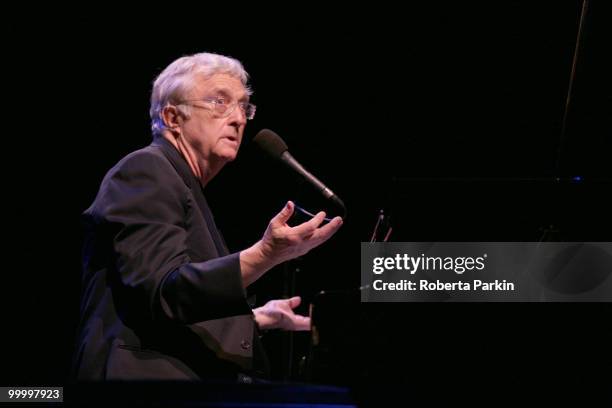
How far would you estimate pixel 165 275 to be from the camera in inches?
56.6

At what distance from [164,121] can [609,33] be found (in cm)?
218

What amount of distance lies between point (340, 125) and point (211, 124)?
73.6 inches

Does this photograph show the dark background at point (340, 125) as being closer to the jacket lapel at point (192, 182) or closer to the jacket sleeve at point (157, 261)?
the jacket lapel at point (192, 182)

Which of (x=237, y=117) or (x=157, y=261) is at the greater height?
(x=237, y=117)

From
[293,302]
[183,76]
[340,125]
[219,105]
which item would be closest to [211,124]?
[219,105]

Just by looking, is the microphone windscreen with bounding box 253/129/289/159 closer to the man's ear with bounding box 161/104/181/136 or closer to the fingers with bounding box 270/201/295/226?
the man's ear with bounding box 161/104/181/136

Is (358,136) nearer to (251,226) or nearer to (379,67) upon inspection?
(379,67)

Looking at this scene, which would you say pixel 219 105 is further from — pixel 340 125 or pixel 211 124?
pixel 340 125

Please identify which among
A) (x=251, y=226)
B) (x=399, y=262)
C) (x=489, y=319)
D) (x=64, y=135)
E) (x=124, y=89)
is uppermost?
(x=124, y=89)

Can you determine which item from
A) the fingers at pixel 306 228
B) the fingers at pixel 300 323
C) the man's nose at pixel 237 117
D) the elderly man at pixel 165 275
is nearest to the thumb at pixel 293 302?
the fingers at pixel 300 323

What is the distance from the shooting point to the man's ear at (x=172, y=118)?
191 cm

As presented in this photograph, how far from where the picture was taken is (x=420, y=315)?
6.42 ft

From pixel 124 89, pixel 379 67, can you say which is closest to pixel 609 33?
pixel 379 67

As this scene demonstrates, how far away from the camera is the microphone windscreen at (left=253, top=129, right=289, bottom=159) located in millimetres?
1830
